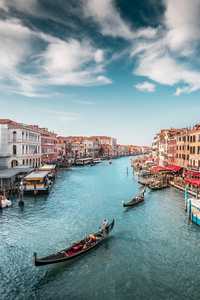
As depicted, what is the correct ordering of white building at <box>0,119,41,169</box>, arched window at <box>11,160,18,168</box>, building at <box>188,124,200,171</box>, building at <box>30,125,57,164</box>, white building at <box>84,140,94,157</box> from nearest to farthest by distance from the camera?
building at <box>188,124,200,171</box>, white building at <box>0,119,41,169</box>, arched window at <box>11,160,18,168</box>, building at <box>30,125,57,164</box>, white building at <box>84,140,94,157</box>

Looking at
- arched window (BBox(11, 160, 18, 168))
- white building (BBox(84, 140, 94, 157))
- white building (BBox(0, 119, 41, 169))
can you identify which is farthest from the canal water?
white building (BBox(84, 140, 94, 157))

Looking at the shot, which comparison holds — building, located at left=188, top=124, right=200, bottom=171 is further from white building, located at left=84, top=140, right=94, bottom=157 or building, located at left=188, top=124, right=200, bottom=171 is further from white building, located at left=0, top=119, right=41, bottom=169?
white building, located at left=84, top=140, right=94, bottom=157

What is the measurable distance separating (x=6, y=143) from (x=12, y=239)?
90.4 feet

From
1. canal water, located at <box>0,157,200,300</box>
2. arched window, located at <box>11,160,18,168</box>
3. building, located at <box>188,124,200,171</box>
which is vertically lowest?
canal water, located at <box>0,157,200,300</box>

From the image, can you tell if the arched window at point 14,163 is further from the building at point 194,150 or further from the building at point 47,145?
the building at point 194,150

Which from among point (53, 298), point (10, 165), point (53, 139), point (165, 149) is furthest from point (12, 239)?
point (53, 139)

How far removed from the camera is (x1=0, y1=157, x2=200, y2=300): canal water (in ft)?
34.2

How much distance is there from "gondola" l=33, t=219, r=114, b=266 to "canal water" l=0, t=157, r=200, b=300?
21.9 inches

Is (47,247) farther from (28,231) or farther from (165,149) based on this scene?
(165,149)

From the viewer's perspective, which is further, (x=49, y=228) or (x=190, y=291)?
(x=49, y=228)

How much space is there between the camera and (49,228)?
17516 mm

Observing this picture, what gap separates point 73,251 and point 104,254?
2246 mm

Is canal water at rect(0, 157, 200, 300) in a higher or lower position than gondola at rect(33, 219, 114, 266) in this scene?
lower

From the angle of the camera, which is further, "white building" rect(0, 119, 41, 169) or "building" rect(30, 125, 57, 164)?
"building" rect(30, 125, 57, 164)
